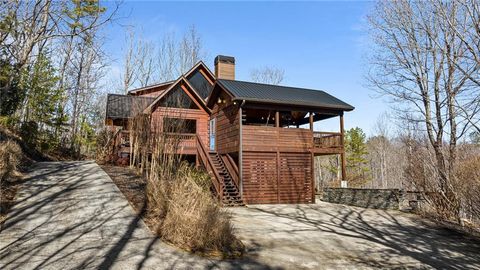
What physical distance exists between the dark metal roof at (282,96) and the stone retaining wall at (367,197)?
439cm

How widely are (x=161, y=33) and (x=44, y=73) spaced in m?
16.9

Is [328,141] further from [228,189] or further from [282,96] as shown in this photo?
[228,189]

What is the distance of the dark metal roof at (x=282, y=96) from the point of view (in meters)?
15.5

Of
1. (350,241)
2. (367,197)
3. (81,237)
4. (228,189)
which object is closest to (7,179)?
(81,237)

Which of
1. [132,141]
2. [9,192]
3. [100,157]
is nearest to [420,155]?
[132,141]

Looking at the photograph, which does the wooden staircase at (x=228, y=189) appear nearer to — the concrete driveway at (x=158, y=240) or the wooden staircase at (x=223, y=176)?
the wooden staircase at (x=223, y=176)

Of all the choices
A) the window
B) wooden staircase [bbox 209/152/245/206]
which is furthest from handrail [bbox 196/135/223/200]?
the window

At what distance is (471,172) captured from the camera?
9.23 m

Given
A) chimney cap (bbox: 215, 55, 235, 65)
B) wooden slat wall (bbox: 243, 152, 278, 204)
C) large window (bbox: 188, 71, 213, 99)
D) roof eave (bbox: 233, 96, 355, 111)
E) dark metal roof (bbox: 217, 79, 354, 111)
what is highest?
chimney cap (bbox: 215, 55, 235, 65)

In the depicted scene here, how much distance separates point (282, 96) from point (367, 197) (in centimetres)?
637

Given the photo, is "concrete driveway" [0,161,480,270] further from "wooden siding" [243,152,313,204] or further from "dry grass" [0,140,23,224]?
"wooden siding" [243,152,313,204]

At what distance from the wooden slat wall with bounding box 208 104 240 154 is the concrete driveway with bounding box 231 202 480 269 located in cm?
401

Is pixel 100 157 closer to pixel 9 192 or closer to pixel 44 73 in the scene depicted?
pixel 44 73

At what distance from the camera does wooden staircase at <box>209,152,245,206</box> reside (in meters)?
13.7
